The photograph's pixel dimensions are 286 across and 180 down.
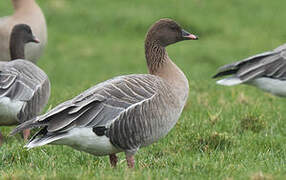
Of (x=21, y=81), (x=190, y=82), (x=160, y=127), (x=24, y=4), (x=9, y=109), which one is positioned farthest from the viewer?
(x=190, y=82)

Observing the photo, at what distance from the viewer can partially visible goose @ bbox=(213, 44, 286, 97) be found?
27.6 feet

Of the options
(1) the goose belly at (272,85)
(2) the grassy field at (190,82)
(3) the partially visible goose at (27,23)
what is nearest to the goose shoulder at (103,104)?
(2) the grassy field at (190,82)

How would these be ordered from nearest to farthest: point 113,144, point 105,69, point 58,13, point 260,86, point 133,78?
1. point 113,144
2. point 133,78
3. point 260,86
4. point 105,69
5. point 58,13

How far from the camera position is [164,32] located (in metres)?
6.02

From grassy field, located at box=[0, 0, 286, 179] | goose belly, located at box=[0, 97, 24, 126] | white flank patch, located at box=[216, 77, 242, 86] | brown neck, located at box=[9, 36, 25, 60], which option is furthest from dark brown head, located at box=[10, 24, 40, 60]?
white flank patch, located at box=[216, 77, 242, 86]

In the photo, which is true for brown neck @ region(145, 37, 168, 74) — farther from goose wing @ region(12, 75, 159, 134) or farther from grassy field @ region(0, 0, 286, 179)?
grassy field @ region(0, 0, 286, 179)

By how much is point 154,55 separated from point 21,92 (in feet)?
5.78

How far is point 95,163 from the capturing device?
5.82 meters

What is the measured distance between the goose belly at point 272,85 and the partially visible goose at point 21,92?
325 centimetres

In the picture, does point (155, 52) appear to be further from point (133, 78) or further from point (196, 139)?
point (196, 139)

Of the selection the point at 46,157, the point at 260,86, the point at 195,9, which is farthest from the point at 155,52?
the point at 195,9

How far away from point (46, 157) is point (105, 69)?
9.58m

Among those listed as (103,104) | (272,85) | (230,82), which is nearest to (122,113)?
(103,104)

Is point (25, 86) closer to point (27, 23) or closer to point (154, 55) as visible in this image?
point (154, 55)
